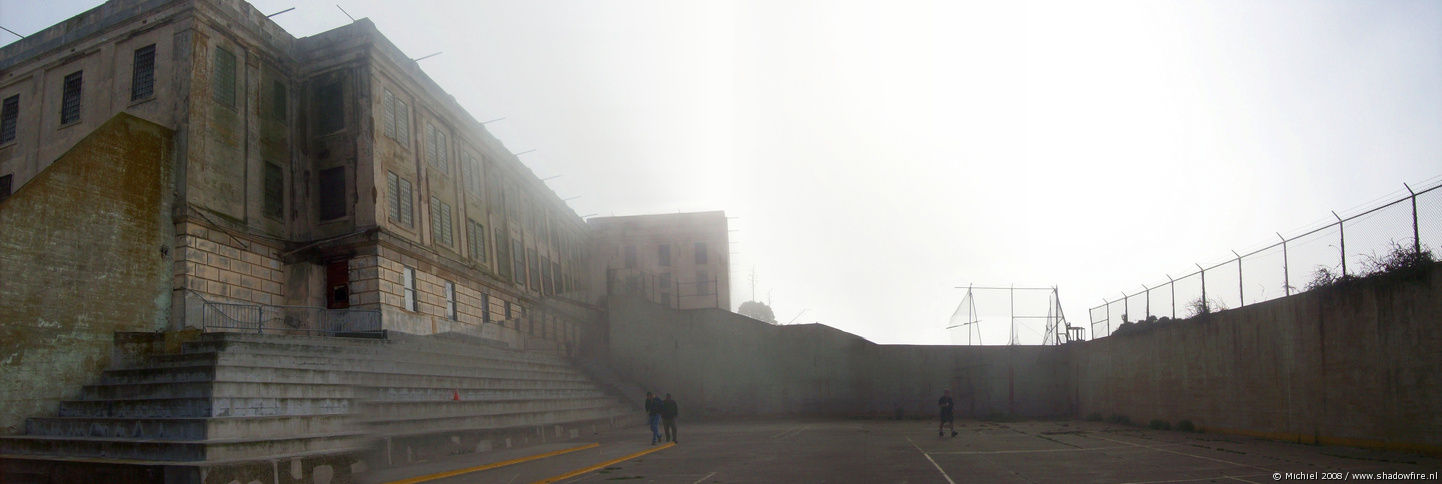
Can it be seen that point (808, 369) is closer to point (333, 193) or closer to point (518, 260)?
point (518, 260)

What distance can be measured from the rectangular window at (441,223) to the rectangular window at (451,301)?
1.82m

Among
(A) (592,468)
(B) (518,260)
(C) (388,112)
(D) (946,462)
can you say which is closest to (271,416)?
(A) (592,468)

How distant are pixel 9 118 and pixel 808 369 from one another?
104ft

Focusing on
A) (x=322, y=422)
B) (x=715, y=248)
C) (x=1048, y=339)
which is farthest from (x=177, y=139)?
(x=715, y=248)

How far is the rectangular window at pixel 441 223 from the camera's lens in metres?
34.6

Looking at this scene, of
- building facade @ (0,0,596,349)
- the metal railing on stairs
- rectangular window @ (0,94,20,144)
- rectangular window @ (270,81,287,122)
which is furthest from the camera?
rectangular window @ (270,81,287,122)

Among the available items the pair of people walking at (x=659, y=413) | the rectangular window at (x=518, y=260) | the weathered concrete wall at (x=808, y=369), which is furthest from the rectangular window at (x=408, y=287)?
the weathered concrete wall at (x=808, y=369)

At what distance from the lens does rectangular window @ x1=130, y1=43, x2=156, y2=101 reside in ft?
85.7

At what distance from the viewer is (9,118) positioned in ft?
92.0

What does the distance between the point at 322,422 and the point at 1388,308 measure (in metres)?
21.2

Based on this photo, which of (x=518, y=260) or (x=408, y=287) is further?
(x=518, y=260)

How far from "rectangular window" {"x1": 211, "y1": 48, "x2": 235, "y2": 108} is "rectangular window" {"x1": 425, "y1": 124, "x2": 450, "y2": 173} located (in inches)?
339

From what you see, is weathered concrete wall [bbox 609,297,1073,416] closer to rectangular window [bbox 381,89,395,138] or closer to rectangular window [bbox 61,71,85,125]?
rectangular window [bbox 381,89,395,138]

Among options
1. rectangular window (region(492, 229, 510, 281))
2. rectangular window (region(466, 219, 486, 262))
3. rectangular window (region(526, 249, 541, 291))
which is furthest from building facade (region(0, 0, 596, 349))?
rectangular window (region(526, 249, 541, 291))
